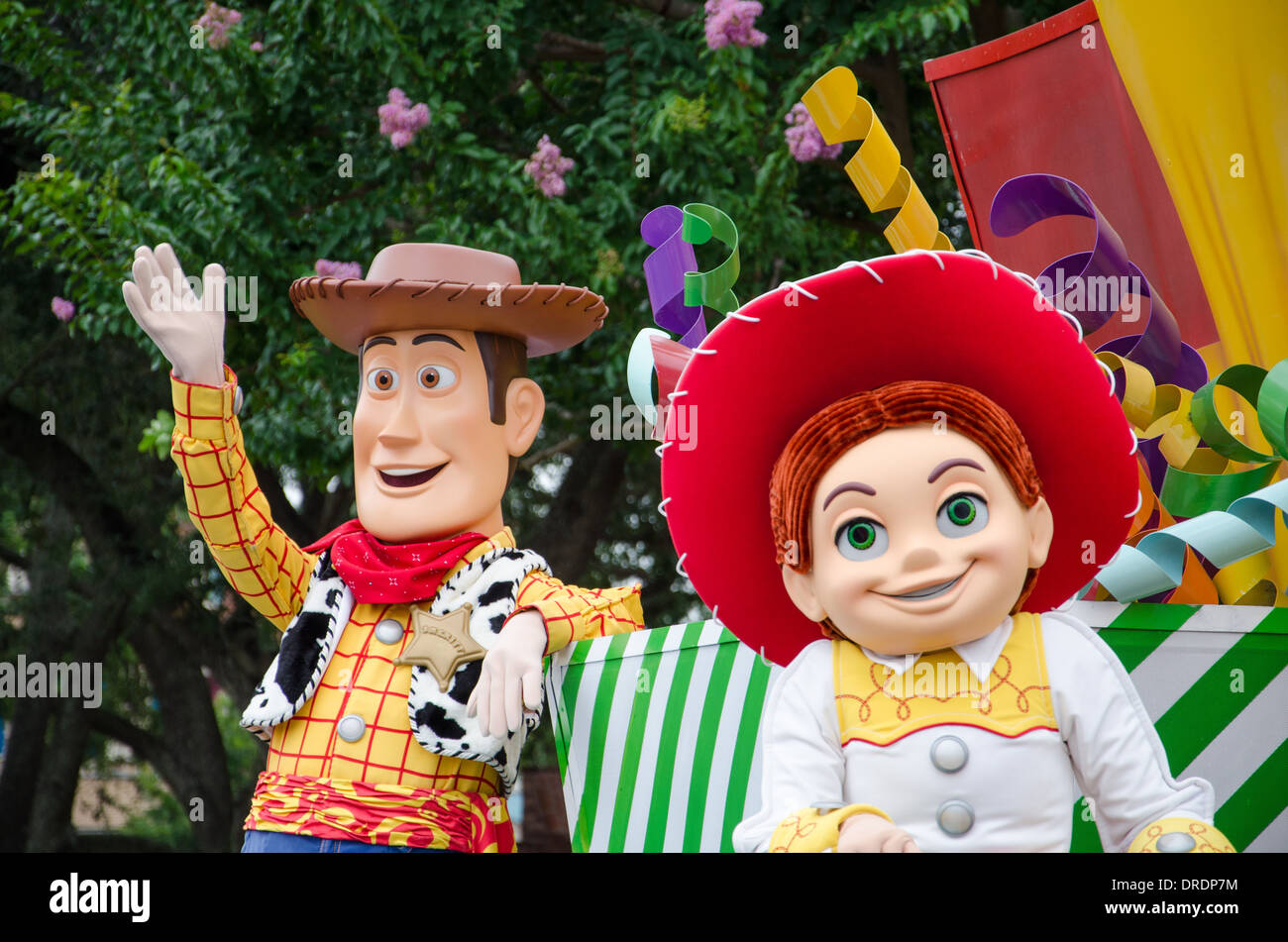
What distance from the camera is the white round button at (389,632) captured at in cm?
307

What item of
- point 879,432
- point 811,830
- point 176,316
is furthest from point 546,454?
point 811,830

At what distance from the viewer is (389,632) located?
10.1 feet

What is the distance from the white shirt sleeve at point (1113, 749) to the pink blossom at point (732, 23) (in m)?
3.32

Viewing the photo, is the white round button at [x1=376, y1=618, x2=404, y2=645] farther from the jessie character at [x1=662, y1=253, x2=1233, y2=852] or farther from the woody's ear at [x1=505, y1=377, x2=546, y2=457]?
the jessie character at [x1=662, y1=253, x2=1233, y2=852]

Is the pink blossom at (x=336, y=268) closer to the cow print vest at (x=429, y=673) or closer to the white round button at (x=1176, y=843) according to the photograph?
the cow print vest at (x=429, y=673)

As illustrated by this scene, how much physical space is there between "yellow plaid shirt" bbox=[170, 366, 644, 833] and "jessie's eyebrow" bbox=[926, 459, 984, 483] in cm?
102

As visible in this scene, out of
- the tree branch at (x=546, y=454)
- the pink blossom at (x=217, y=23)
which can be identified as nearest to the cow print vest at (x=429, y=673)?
the pink blossom at (x=217, y=23)

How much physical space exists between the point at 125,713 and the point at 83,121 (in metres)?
5.51

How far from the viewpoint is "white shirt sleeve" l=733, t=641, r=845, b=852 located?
83.9 inches

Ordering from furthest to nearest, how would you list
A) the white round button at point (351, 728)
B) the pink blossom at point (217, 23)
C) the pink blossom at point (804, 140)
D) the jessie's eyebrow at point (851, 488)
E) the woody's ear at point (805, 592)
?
the pink blossom at point (217, 23)
the pink blossom at point (804, 140)
the white round button at point (351, 728)
the woody's ear at point (805, 592)
the jessie's eyebrow at point (851, 488)

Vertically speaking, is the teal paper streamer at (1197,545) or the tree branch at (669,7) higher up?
the tree branch at (669,7)

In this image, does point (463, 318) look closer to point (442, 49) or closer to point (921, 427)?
point (921, 427)
